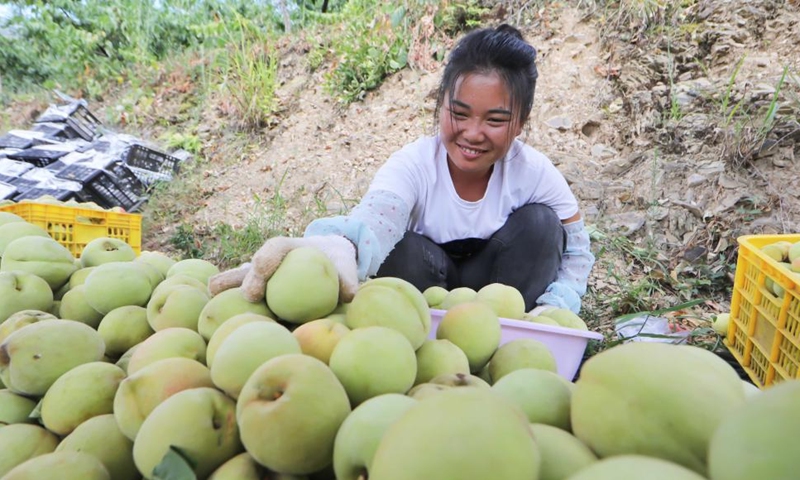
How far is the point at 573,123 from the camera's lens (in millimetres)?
5031

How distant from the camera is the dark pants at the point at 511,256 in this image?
2490mm

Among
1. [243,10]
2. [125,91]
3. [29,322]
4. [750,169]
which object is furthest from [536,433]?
[243,10]

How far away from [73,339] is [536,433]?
1.04m

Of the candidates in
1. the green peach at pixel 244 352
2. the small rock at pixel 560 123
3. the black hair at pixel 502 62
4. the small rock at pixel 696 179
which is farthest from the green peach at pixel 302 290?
the small rock at pixel 560 123

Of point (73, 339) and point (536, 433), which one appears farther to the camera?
point (73, 339)

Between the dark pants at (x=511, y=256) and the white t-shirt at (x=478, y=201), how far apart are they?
0.07 metres

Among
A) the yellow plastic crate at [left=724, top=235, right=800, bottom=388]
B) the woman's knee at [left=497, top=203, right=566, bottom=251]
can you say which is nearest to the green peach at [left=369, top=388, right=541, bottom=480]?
the yellow plastic crate at [left=724, top=235, right=800, bottom=388]

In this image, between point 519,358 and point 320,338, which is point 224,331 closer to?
point 320,338

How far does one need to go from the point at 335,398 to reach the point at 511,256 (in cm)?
187

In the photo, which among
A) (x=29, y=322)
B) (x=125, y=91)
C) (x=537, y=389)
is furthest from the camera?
(x=125, y=91)

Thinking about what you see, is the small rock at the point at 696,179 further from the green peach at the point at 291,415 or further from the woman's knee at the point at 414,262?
the green peach at the point at 291,415

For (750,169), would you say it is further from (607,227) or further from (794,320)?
(794,320)

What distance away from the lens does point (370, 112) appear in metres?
6.13

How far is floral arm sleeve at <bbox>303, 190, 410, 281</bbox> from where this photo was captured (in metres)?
1.79
